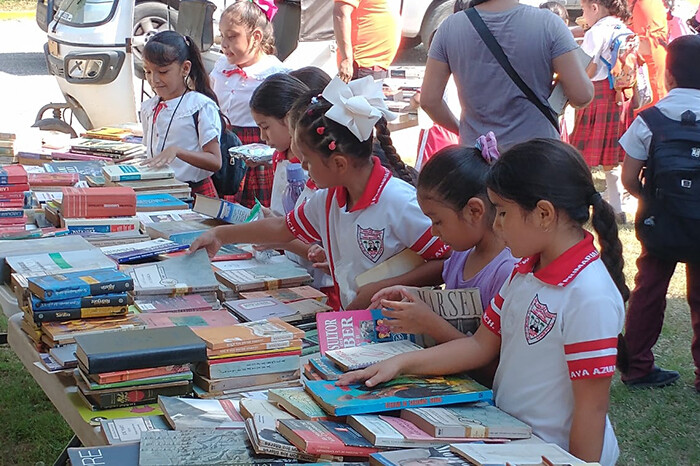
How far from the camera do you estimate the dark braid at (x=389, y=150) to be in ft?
9.02

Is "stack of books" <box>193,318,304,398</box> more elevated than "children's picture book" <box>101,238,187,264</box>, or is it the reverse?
"stack of books" <box>193,318,304,398</box>

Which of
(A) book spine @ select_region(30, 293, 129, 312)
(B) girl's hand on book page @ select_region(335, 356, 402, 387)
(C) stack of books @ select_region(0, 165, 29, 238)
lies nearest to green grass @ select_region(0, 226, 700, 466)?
(C) stack of books @ select_region(0, 165, 29, 238)

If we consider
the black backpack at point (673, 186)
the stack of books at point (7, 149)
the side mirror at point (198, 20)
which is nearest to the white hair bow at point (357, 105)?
the black backpack at point (673, 186)

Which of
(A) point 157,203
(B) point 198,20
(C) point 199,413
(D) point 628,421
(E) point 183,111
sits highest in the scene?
(B) point 198,20

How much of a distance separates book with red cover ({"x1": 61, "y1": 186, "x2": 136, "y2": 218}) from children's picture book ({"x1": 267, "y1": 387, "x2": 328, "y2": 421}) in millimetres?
1703

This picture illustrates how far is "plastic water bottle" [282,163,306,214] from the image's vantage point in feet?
10.8

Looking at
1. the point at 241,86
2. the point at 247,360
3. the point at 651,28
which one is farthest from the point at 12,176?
the point at 651,28

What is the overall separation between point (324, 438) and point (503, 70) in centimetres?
228

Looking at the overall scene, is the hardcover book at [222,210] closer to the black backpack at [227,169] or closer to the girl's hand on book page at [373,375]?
the black backpack at [227,169]

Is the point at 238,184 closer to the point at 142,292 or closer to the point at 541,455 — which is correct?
the point at 142,292

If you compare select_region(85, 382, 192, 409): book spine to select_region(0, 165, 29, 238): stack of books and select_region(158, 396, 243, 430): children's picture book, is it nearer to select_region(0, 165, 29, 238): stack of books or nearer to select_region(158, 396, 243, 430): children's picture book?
select_region(158, 396, 243, 430): children's picture book

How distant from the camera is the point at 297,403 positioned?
5.83 ft

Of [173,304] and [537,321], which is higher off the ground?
[537,321]

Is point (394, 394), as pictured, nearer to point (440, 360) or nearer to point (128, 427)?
point (440, 360)
